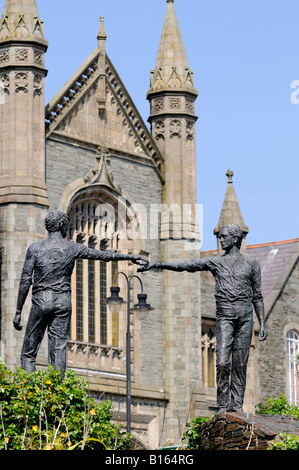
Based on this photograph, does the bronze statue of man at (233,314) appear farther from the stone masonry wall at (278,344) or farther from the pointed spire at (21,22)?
the stone masonry wall at (278,344)

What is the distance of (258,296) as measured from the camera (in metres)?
20.2

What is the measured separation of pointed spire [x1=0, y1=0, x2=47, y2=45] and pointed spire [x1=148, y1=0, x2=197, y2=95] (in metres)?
5.79

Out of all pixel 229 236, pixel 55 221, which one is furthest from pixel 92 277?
pixel 229 236

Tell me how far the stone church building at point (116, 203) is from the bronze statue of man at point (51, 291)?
19.8m

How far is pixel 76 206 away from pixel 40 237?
135 inches

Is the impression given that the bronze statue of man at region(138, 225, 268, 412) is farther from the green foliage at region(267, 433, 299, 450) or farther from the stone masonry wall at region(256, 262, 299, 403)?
the stone masonry wall at region(256, 262, 299, 403)

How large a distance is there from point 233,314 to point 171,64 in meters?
27.0

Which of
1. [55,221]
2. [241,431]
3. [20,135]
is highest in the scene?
[20,135]

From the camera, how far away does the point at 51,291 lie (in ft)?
65.2

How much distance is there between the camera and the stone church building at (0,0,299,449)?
41.0 metres

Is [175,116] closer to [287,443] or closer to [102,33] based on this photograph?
[102,33]

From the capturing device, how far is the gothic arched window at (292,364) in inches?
2047

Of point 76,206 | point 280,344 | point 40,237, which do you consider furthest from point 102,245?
point 280,344

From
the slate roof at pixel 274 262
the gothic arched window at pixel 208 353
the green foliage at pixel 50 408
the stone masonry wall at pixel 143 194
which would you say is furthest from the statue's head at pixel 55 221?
the slate roof at pixel 274 262
